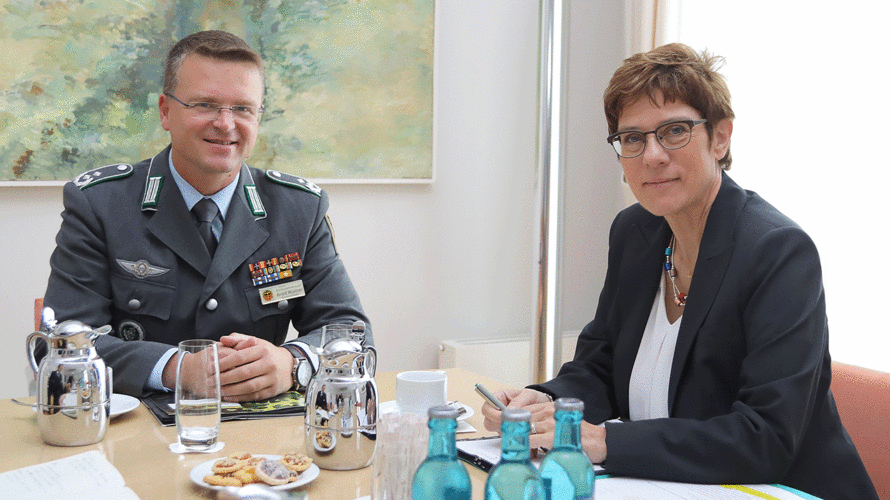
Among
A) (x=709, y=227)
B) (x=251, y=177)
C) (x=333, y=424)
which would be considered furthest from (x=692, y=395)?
(x=251, y=177)

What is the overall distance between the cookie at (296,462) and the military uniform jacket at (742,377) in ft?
1.40

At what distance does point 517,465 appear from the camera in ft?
2.34

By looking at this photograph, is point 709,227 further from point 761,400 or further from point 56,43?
point 56,43

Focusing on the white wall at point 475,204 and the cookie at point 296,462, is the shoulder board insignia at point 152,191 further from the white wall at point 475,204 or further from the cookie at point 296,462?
the white wall at point 475,204

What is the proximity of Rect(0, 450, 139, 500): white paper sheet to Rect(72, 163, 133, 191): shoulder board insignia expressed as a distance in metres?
0.93

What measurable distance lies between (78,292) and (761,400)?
1428 millimetres

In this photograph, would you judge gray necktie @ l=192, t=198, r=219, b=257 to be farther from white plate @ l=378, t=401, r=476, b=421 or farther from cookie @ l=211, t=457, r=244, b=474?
cookie @ l=211, t=457, r=244, b=474

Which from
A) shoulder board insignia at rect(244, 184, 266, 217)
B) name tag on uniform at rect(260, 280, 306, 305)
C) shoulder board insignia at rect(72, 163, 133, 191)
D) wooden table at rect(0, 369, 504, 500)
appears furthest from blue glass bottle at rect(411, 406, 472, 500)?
shoulder board insignia at rect(72, 163, 133, 191)

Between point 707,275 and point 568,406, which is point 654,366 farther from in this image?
point 568,406

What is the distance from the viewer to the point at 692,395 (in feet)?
4.61

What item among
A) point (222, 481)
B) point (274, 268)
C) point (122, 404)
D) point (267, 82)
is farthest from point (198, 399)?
point (267, 82)

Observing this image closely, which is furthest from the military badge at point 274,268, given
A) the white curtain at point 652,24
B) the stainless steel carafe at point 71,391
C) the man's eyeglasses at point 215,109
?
the white curtain at point 652,24

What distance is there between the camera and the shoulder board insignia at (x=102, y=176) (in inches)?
76.5

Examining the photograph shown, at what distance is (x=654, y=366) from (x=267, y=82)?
206 cm
